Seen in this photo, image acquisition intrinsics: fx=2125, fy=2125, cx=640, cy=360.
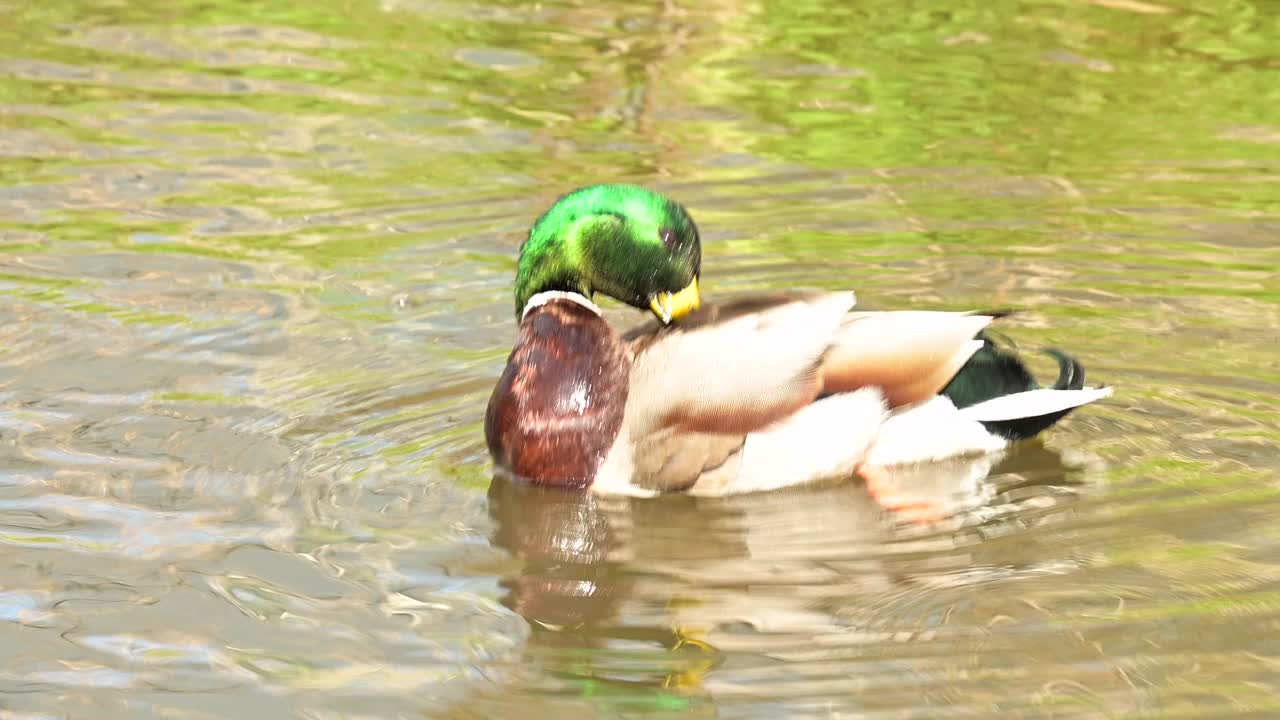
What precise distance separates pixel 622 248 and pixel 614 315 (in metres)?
1.58

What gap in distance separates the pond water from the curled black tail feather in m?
0.11

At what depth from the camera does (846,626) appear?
15.0ft

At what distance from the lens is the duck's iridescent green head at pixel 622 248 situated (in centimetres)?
562

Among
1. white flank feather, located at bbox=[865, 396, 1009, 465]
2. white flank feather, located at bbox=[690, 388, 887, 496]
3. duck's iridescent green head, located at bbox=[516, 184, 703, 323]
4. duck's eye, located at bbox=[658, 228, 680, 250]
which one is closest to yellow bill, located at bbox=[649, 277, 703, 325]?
duck's iridescent green head, located at bbox=[516, 184, 703, 323]

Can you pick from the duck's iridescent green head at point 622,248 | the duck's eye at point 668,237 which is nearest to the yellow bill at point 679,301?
the duck's iridescent green head at point 622,248

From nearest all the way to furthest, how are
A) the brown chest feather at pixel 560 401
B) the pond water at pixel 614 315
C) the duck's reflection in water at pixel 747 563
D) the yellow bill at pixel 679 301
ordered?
the pond water at pixel 614 315 → the duck's reflection in water at pixel 747 563 → the brown chest feather at pixel 560 401 → the yellow bill at pixel 679 301

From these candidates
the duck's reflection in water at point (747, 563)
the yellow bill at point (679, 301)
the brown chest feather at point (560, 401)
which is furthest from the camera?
the yellow bill at point (679, 301)

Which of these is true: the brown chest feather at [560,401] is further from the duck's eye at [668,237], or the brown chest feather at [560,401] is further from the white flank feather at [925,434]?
the white flank feather at [925,434]

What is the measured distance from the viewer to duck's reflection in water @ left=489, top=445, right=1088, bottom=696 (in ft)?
14.9

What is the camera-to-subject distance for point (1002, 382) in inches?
230

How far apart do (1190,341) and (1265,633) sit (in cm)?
207

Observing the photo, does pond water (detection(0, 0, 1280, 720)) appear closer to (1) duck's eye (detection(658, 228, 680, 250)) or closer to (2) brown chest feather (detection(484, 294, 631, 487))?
(2) brown chest feather (detection(484, 294, 631, 487))

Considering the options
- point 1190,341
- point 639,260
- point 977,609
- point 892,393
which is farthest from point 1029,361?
point 977,609

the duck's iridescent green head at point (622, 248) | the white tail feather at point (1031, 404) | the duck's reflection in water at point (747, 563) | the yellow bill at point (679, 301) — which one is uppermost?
the duck's iridescent green head at point (622, 248)
